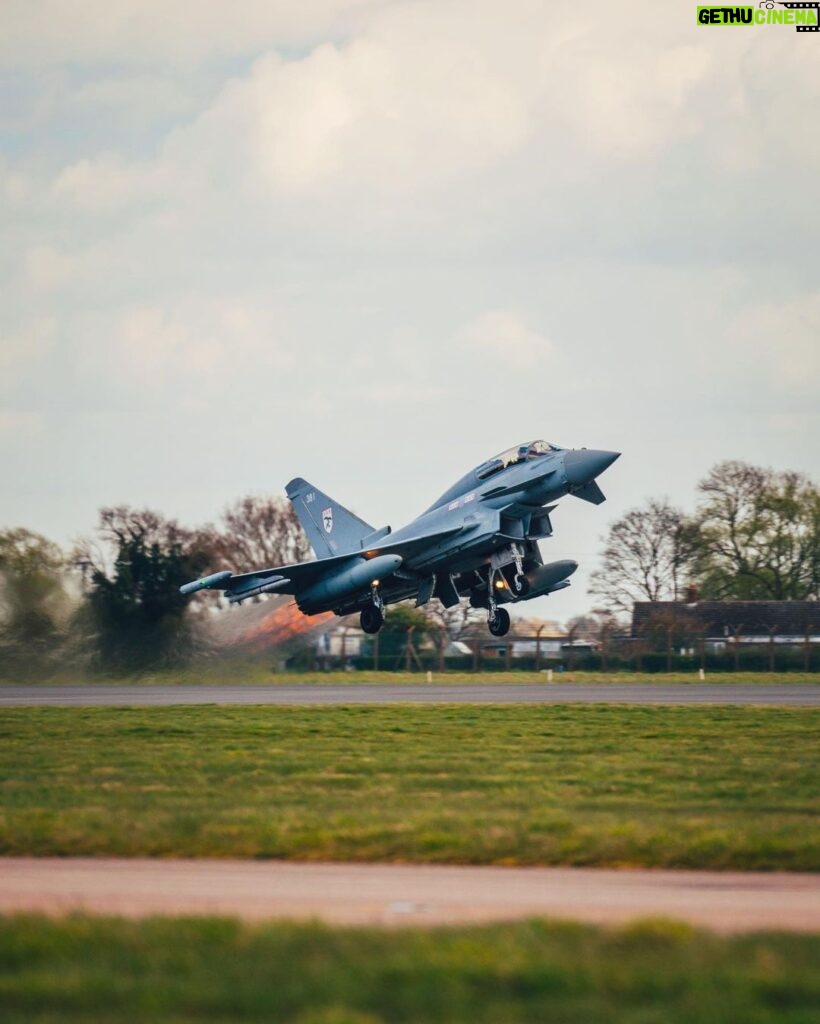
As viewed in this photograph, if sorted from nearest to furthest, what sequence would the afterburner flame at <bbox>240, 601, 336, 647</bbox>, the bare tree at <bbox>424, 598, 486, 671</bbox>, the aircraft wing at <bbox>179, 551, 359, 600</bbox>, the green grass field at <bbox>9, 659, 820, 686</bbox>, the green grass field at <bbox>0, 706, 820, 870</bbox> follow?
the green grass field at <bbox>0, 706, 820, 870</bbox> < the aircraft wing at <bbox>179, 551, 359, 600</bbox> < the green grass field at <bbox>9, 659, 820, 686</bbox> < the afterburner flame at <bbox>240, 601, 336, 647</bbox> < the bare tree at <bbox>424, 598, 486, 671</bbox>

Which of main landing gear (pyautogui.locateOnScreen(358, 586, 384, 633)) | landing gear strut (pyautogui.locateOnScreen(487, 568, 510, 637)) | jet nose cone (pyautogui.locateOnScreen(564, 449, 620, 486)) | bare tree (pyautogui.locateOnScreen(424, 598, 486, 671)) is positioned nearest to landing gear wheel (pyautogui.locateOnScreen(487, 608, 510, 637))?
landing gear strut (pyautogui.locateOnScreen(487, 568, 510, 637))

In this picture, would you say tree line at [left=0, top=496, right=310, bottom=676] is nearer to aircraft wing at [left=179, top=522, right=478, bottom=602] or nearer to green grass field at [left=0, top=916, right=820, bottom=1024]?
aircraft wing at [left=179, top=522, right=478, bottom=602]

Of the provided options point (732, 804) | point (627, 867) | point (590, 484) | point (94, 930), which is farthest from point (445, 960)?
point (590, 484)

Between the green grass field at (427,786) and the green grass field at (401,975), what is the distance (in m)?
3.79

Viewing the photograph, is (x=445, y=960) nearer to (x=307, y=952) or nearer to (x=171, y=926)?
(x=307, y=952)

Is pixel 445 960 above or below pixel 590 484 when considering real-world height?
below

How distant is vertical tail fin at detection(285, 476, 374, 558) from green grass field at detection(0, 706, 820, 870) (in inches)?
526

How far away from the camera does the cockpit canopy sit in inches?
1368

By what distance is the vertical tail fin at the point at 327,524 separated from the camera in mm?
41344

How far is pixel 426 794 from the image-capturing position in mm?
16359

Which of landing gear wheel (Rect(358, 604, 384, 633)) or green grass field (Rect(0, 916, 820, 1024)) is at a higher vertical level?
landing gear wheel (Rect(358, 604, 384, 633))

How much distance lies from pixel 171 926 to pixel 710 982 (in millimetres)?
3276

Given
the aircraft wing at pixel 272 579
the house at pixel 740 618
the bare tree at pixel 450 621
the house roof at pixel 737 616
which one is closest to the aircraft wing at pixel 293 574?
the aircraft wing at pixel 272 579

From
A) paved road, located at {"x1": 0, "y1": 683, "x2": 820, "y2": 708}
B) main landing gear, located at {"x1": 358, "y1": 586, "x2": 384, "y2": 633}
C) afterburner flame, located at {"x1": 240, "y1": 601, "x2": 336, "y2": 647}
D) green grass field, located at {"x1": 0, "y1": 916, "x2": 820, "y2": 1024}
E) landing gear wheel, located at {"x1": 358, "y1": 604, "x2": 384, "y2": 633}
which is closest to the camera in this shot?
green grass field, located at {"x1": 0, "y1": 916, "x2": 820, "y2": 1024}
